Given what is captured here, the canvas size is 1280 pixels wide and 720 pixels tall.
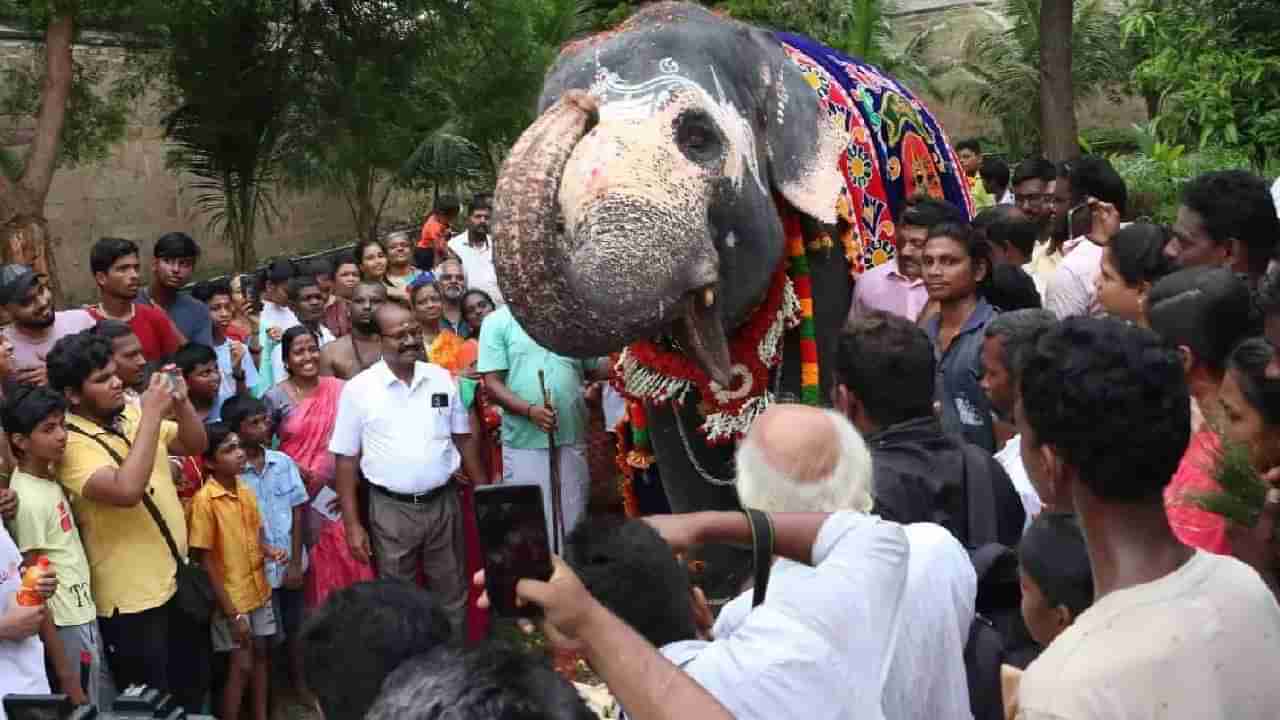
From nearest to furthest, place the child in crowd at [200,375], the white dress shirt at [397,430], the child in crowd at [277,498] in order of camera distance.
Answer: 1. the child in crowd at [277,498]
2. the child in crowd at [200,375]
3. the white dress shirt at [397,430]

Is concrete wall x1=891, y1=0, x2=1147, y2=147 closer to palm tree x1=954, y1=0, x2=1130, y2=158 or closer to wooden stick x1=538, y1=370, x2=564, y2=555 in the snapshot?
palm tree x1=954, y1=0, x2=1130, y2=158

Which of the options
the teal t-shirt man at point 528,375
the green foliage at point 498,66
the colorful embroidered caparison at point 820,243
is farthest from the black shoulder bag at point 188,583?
the green foliage at point 498,66

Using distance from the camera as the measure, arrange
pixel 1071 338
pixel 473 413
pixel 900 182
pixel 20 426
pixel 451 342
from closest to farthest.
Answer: pixel 1071 338, pixel 20 426, pixel 900 182, pixel 473 413, pixel 451 342

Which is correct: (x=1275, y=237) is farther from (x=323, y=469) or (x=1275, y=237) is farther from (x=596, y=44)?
(x=323, y=469)

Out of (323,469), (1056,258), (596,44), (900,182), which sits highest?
(596,44)

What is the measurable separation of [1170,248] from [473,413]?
10.8ft

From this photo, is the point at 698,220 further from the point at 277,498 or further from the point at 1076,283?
the point at 277,498

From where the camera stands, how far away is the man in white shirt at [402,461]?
20.9 ft

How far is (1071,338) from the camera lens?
2.32m

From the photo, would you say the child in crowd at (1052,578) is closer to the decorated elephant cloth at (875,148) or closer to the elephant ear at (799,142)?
the elephant ear at (799,142)

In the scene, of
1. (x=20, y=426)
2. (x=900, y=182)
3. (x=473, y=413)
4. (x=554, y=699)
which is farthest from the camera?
(x=473, y=413)

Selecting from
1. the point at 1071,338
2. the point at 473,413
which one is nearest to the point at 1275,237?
the point at 1071,338

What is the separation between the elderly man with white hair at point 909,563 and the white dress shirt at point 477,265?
6.90m

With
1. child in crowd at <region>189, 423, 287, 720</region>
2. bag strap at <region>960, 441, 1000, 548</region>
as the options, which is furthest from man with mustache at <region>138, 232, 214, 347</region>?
bag strap at <region>960, 441, 1000, 548</region>
